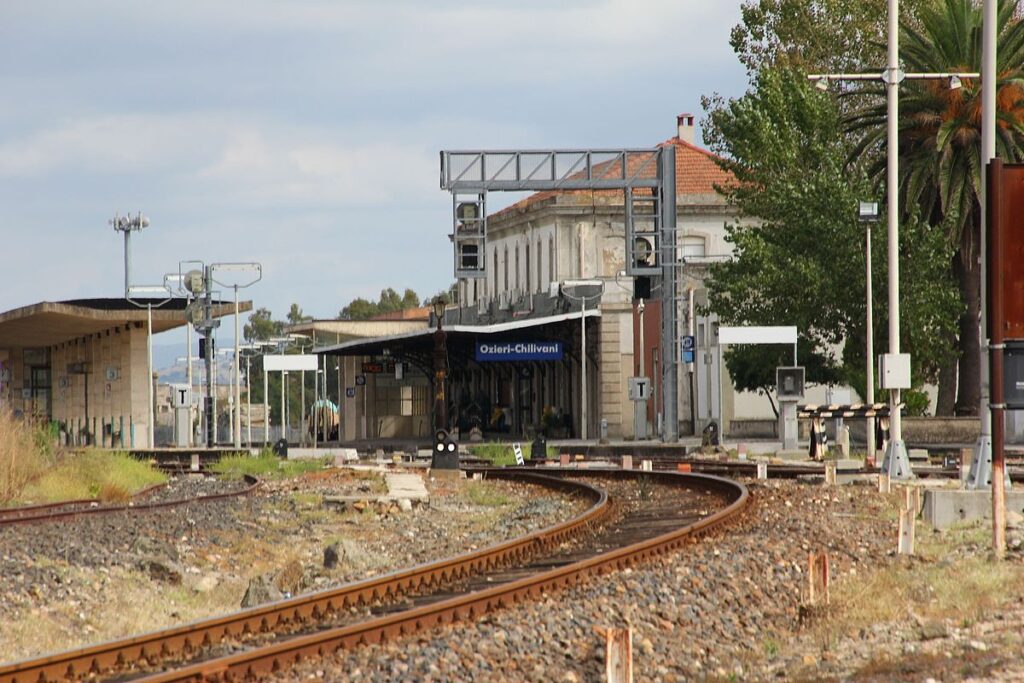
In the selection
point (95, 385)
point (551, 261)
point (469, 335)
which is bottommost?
point (95, 385)

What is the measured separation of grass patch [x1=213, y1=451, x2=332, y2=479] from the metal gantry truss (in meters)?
7.79

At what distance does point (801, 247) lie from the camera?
161 ft

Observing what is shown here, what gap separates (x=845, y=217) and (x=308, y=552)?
103 ft

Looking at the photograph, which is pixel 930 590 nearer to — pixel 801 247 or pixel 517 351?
pixel 801 247

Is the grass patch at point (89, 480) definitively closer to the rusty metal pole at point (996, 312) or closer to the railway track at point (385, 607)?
the railway track at point (385, 607)

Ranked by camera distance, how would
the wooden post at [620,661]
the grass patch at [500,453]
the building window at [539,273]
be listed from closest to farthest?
1. the wooden post at [620,661]
2. the grass patch at [500,453]
3. the building window at [539,273]

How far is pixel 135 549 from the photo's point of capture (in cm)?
1683

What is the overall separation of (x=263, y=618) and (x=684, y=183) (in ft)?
229

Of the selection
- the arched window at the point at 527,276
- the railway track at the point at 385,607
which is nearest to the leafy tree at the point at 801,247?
the arched window at the point at 527,276

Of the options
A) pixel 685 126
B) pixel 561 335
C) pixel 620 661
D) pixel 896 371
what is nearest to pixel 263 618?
pixel 620 661

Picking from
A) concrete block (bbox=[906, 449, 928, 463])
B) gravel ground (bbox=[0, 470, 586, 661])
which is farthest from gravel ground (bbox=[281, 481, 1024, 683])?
concrete block (bbox=[906, 449, 928, 463])

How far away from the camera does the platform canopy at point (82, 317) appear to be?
60688mm

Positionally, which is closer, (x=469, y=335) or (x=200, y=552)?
(x=200, y=552)

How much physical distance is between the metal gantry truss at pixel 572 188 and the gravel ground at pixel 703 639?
99.7ft
